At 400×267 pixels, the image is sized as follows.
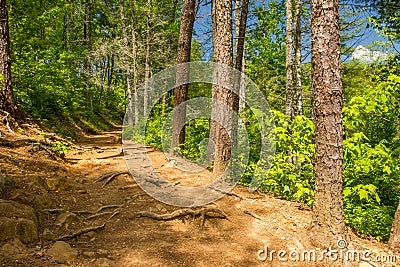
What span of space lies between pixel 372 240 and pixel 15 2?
56.3 feet

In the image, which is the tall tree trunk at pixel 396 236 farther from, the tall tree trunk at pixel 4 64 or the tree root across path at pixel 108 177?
the tall tree trunk at pixel 4 64

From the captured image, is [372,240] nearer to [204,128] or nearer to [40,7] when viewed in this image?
[204,128]

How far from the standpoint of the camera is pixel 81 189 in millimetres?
6043

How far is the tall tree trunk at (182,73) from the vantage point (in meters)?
9.41

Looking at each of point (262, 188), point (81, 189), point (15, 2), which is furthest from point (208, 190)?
point (15, 2)

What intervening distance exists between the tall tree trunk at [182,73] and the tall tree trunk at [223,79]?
291 centimetres

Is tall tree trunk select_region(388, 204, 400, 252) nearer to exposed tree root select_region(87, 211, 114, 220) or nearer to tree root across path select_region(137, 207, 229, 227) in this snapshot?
tree root across path select_region(137, 207, 229, 227)

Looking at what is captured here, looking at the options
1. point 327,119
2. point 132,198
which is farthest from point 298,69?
point 132,198

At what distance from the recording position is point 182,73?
10.0m

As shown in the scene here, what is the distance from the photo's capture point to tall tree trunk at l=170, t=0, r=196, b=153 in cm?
941

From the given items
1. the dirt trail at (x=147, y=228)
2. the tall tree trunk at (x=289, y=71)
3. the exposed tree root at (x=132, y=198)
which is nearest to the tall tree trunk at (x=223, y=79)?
the dirt trail at (x=147, y=228)

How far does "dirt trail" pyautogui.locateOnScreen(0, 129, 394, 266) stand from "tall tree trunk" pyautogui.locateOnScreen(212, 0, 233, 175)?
3.22 feet

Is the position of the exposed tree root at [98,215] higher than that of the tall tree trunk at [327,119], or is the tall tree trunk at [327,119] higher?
the tall tree trunk at [327,119]

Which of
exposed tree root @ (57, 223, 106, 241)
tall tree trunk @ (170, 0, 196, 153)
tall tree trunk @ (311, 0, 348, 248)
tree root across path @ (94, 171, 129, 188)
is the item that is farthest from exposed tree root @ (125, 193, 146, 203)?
tall tree trunk @ (311, 0, 348, 248)
